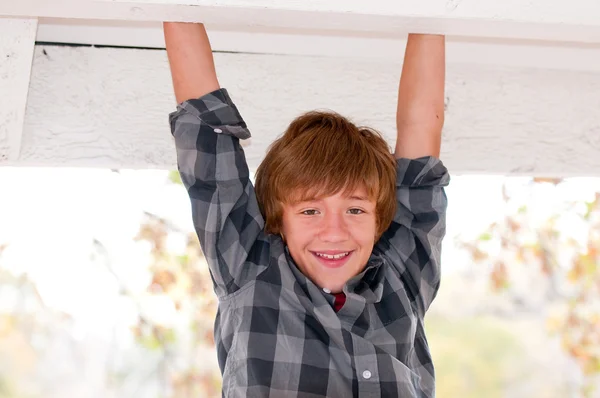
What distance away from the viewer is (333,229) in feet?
4.39

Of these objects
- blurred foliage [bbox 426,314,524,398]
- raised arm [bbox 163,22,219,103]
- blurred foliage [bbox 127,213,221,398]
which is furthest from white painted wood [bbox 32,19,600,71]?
blurred foliage [bbox 426,314,524,398]

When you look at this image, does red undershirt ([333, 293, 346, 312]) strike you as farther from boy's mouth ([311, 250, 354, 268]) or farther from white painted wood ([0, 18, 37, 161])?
white painted wood ([0, 18, 37, 161])

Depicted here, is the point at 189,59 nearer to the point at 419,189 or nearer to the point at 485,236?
the point at 419,189

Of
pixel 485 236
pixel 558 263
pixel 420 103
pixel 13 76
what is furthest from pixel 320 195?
pixel 558 263

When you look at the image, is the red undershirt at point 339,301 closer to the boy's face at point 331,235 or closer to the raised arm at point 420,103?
the boy's face at point 331,235

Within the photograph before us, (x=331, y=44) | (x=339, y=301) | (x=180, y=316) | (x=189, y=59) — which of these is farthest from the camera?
(x=180, y=316)

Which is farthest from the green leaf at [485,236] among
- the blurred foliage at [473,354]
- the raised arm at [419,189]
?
the raised arm at [419,189]

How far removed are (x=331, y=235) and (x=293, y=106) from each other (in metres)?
0.31

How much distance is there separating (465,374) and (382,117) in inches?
72.3

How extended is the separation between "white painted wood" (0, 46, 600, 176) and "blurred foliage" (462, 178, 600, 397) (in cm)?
153

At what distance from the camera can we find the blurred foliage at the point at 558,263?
312 cm

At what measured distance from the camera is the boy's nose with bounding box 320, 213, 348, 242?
1.34 m

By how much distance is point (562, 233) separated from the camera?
3.22 metres

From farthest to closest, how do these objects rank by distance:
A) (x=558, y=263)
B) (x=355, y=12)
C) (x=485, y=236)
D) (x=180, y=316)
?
(x=558, y=263) → (x=485, y=236) → (x=180, y=316) → (x=355, y=12)
